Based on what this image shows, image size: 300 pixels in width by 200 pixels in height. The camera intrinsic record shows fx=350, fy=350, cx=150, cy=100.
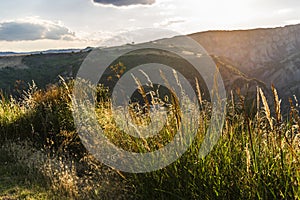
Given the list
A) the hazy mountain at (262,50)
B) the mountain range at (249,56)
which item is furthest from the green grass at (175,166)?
the hazy mountain at (262,50)

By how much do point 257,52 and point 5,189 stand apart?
168m

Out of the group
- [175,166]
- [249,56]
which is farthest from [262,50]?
[175,166]

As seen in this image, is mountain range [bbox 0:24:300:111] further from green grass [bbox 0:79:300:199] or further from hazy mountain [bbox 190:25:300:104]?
green grass [bbox 0:79:300:199]

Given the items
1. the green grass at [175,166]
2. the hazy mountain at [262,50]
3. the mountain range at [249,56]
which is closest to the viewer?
the green grass at [175,166]

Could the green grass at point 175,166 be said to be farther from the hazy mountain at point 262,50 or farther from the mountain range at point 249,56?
the hazy mountain at point 262,50

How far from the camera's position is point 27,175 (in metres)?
5.52

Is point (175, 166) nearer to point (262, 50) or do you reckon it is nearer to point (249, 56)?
point (249, 56)

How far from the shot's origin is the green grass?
321 cm

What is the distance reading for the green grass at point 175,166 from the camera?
10.5ft

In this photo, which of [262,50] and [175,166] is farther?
[262,50]

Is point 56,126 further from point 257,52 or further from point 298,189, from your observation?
point 257,52

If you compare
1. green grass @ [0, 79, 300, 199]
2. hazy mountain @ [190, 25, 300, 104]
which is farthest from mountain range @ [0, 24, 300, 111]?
green grass @ [0, 79, 300, 199]

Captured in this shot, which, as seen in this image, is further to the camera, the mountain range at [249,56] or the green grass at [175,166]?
the mountain range at [249,56]

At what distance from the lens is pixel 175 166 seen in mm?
3852
